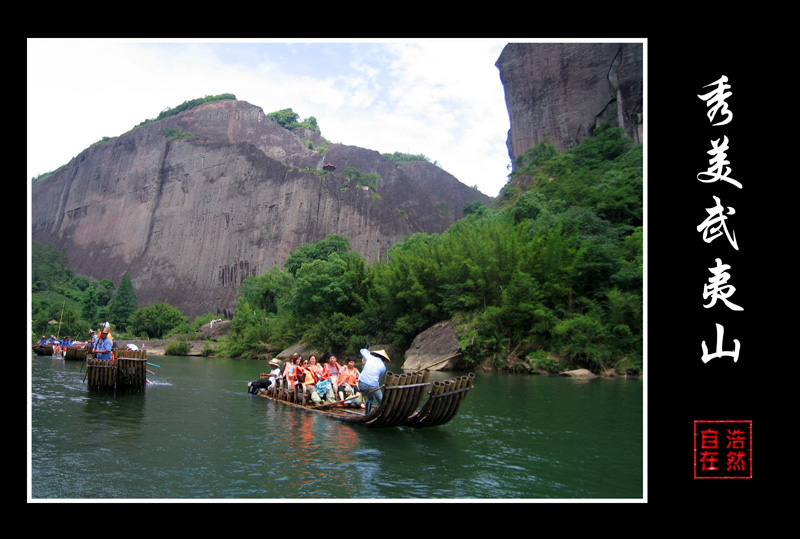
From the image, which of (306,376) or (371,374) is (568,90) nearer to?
(306,376)

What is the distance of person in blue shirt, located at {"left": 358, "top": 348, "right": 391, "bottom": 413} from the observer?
1042 centimetres

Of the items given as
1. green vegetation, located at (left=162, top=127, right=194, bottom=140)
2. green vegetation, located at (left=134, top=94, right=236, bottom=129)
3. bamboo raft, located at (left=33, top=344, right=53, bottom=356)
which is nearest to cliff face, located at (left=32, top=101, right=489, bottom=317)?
green vegetation, located at (left=162, top=127, right=194, bottom=140)

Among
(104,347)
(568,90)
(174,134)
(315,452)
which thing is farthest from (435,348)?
(174,134)

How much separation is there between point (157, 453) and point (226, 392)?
8532mm

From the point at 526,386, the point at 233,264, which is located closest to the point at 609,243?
the point at 526,386

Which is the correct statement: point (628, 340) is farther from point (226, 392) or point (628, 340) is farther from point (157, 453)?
point (157, 453)

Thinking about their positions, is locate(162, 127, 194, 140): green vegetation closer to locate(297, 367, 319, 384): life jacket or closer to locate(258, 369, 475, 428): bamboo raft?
locate(297, 367, 319, 384): life jacket

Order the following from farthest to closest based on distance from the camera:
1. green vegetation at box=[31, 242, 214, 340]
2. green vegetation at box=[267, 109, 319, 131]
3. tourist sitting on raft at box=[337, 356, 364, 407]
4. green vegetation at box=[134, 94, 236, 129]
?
green vegetation at box=[267, 109, 319, 131]
green vegetation at box=[134, 94, 236, 129]
green vegetation at box=[31, 242, 214, 340]
tourist sitting on raft at box=[337, 356, 364, 407]

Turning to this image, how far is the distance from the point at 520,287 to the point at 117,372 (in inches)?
646

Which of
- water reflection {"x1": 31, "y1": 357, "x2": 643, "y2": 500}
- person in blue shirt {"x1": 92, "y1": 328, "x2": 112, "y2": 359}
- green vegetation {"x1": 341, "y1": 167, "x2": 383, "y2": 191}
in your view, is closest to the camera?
water reflection {"x1": 31, "y1": 357, "x2": 643, "y2": 500}

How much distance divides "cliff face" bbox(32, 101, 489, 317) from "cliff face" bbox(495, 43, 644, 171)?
796 inches

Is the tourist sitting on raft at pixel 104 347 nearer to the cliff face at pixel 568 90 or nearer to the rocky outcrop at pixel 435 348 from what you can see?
the rocky outcrop at pixel 435 348

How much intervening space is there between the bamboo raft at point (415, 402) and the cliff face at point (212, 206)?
52.7m
